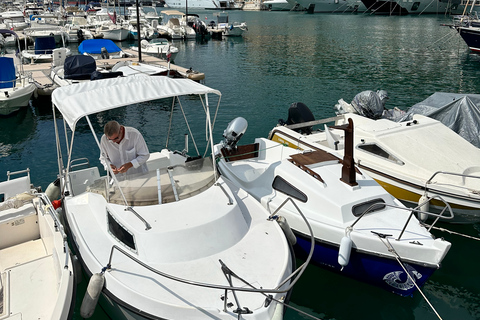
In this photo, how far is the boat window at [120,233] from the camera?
5637 millimetres

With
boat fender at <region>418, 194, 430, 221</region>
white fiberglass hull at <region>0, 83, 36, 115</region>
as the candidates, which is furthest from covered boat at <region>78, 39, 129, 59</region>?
boat fender at <region>418, 194, 430, 221</region>

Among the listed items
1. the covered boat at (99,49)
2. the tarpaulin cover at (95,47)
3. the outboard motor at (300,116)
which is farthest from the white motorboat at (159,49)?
the outboard motor at (300,116)

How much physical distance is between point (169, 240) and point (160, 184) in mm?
1131

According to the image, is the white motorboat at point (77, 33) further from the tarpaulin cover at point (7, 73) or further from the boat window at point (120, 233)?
the boat window at point (120, 233)

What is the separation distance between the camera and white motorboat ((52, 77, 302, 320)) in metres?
4.89

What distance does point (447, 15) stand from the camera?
74.7 metres

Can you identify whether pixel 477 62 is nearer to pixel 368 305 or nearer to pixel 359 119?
pixel 359 119

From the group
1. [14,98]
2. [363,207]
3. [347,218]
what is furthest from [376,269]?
[14,98]

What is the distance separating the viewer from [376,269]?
652 centimetres

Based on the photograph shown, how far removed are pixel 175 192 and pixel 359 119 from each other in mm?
6567

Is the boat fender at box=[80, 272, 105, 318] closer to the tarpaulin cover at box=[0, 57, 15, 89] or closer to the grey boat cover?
the grey boat cover

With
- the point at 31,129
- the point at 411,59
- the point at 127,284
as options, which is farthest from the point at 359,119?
the point at 411,59

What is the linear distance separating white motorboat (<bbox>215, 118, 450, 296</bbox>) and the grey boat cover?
18.6ft

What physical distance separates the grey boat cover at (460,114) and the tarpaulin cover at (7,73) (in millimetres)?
16343
